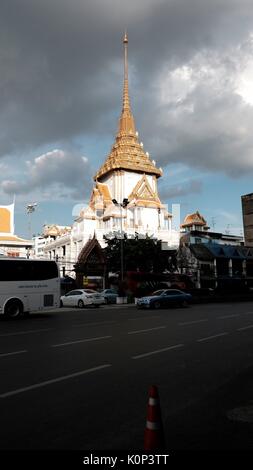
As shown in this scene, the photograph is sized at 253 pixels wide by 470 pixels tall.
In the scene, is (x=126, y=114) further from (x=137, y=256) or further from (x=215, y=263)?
(x=137, y=256)

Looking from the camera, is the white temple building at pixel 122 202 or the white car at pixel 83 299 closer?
the white car at pixel 83 299

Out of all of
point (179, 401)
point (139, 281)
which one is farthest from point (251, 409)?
point (139, 281)

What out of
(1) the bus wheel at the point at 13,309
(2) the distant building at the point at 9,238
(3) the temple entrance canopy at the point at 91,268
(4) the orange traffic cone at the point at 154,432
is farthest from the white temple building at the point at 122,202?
(4) the orange traffic cone at the point at 154,432

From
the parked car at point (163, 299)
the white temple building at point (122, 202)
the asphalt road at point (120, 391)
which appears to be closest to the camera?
the asphalt road at point (120, 391)

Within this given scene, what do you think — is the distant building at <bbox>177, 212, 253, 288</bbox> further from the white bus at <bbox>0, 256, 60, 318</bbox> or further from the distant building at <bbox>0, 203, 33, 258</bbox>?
the white bus at <bbox>0, 256, 60, 318</bbox>

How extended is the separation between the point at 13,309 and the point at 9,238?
46.4m

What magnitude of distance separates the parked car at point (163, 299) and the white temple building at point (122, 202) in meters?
32.9

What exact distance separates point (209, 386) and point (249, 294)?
1483 inches

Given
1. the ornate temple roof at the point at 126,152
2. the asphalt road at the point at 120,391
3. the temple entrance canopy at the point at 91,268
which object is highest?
the ornate temple roof at the point at 126,152

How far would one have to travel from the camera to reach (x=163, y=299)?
2923cm

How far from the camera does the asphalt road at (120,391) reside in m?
4.69

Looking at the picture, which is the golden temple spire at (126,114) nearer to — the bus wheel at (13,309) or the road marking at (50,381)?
the bus wheel at (13,309)

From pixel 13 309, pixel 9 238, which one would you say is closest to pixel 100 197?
pixel 9 238
